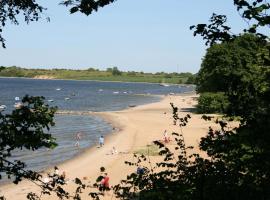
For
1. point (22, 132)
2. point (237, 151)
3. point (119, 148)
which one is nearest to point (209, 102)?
point (119, 148)

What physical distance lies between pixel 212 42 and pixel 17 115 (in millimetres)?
2992

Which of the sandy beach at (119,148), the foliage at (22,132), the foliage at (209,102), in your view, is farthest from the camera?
the foliage at (209,102)

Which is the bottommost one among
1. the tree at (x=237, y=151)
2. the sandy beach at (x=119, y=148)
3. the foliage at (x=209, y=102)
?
the sandy beach at (x=119, y=148)

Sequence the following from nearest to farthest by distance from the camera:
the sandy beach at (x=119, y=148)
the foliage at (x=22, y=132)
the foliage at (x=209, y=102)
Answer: the foliage at (x=22, y=132) → the sandy beach at (x=119, y=148) → the foliage at (x=209, y=102)

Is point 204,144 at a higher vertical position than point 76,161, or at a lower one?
higher

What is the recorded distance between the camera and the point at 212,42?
6.26 meters

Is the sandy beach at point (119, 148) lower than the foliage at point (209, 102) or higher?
lower

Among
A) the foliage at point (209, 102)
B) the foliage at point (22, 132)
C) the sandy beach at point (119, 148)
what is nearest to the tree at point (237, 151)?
the foliage at point (22, 132)

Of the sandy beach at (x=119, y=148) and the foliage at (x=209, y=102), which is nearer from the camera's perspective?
the sandy beach at (x=119, y=148)

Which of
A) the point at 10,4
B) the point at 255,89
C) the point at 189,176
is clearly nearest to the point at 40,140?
the point at 10,4

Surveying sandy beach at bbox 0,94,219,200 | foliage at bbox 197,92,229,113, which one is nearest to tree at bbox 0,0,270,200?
sandy beach at bbox 0,94,219,200

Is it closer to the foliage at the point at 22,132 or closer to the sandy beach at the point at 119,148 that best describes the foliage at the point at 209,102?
the sandy beach at the point at 119,148

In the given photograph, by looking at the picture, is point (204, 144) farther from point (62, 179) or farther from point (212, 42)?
point (62, 179)

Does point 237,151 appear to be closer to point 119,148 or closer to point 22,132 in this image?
point 22,132
